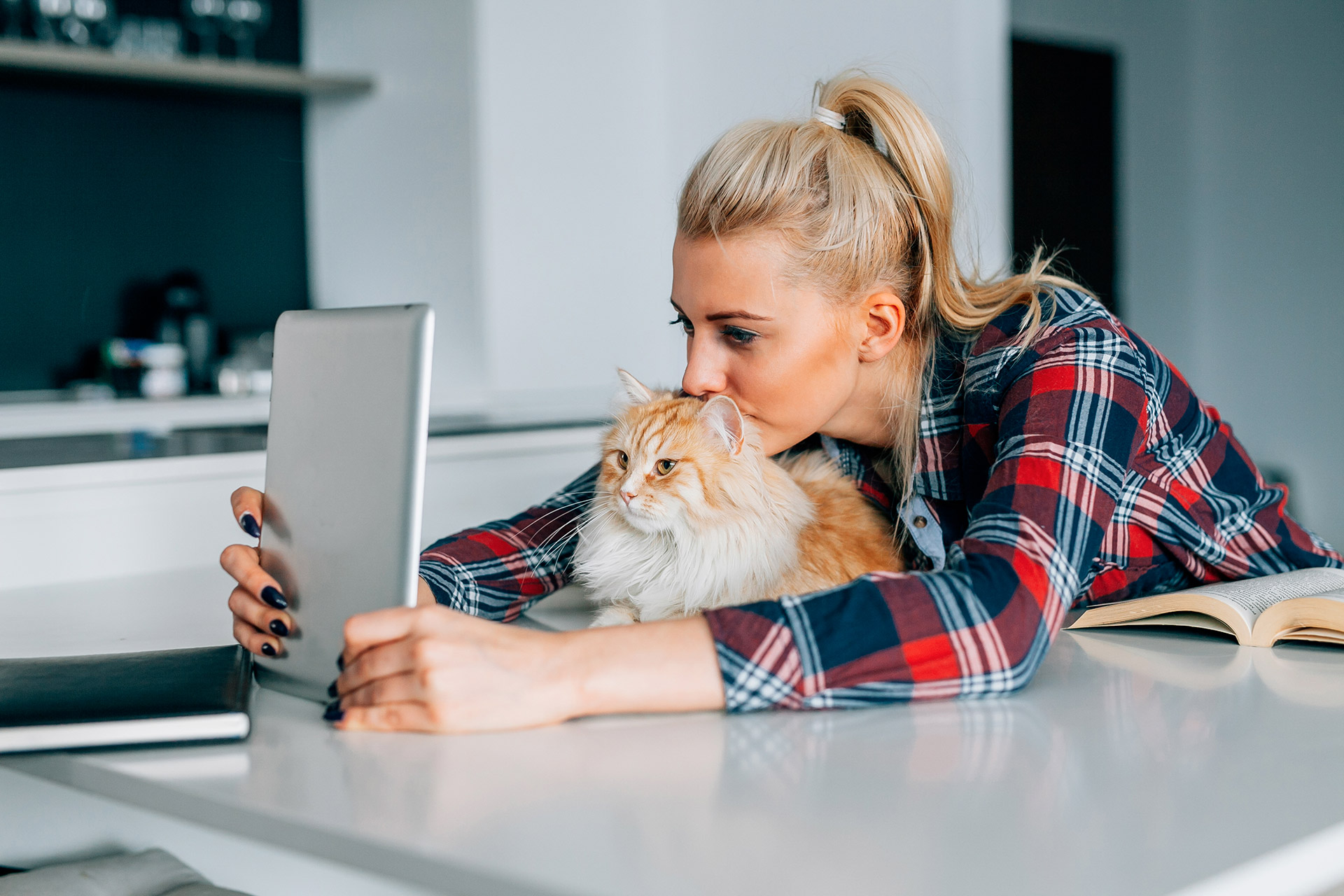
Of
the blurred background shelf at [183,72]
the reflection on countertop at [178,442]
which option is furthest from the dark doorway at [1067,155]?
the reflection on countertop at [178,442]

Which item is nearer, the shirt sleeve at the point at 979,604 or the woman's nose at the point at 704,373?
the shirt sleeve at the point at 979,604

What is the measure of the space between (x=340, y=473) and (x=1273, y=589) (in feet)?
3.03

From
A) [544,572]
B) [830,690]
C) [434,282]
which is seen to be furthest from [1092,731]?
[434,282]

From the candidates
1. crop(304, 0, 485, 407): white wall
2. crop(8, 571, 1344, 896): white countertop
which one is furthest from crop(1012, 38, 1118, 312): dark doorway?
crop(8, 571, 1344, 896): white countertop

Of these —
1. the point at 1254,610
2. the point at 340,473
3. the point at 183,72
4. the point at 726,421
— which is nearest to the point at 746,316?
the point at 726,421

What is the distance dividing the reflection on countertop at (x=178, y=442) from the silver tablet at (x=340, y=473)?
828mm

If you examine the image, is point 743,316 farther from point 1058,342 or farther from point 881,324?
point 1058,342

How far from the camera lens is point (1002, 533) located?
3.04ft

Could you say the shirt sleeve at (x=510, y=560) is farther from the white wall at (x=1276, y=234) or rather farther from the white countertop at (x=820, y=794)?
the white wall at (x=1276, y=234)

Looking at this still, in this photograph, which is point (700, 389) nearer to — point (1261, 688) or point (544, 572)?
point (544, 572)

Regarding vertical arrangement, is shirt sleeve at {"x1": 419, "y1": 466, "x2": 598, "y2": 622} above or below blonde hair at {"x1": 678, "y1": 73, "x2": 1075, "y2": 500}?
below

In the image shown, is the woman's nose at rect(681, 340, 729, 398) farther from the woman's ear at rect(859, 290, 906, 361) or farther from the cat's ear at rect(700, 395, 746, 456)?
the woman's ear at rect(859, 290, 906, 361)

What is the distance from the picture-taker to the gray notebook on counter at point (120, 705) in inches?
29.6

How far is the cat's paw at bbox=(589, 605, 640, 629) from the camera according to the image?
1.08 m
